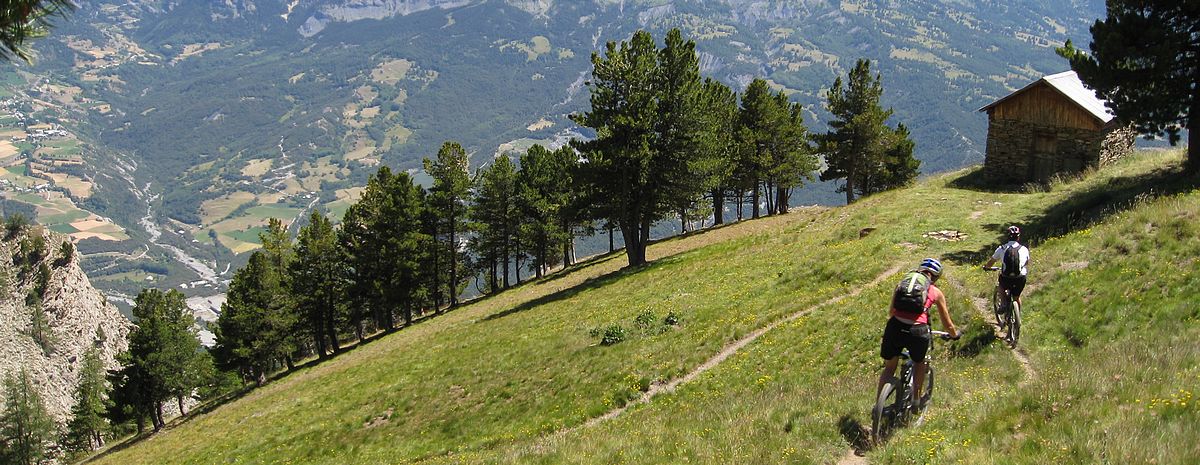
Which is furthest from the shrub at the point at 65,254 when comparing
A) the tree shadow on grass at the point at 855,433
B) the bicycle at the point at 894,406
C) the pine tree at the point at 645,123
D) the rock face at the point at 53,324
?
the bicycle at the point at 894,406

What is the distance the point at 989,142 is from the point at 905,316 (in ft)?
133

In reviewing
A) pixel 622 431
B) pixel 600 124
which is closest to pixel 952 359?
pixel 622 431

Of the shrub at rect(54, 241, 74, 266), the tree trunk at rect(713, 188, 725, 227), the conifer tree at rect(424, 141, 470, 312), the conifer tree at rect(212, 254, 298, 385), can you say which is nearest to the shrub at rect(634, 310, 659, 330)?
the conifer tree at rect(424, 141, 470, 312)

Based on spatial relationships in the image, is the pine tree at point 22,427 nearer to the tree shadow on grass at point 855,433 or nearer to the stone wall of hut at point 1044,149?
the tree shadow on grass at point 855,433

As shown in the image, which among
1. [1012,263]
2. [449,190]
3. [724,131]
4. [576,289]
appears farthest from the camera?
[724,131]

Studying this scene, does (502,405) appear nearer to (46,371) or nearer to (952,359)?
(952,359)

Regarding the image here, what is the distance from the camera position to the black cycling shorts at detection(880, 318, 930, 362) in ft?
36.0

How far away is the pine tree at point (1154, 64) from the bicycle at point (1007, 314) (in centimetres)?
1465

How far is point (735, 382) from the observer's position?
1825cm

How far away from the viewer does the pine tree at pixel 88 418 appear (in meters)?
75.4

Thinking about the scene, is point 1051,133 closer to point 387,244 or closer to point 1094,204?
point 1094,204

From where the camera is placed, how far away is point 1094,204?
25812 millimetres

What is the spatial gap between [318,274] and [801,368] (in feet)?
160

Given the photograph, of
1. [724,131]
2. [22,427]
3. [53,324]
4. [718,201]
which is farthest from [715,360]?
[53,324]
